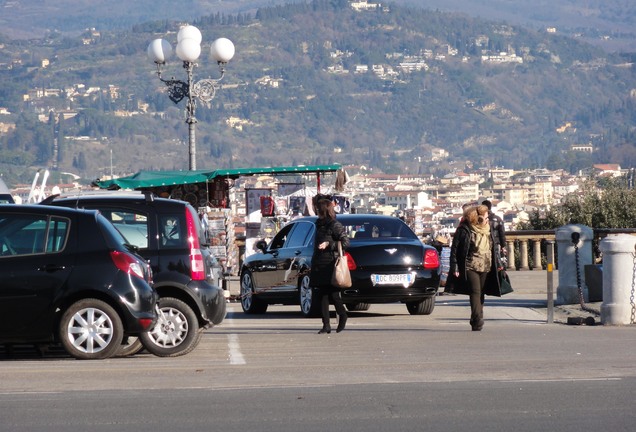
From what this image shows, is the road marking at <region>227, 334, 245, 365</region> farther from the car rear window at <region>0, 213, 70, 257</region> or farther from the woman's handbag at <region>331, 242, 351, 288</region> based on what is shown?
the car rear window at <region>0, 213, 70, 257</region>

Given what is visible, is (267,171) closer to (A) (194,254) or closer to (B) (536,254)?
(B) (536,254)

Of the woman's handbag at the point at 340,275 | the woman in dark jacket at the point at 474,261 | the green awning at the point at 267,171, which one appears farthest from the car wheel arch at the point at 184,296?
the green awning at the point at 267,171

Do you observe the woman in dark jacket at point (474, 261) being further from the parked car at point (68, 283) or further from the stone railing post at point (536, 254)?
the stone railing post at point (536, 254)

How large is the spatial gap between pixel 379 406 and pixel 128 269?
373cm

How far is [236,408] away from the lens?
35.3ft

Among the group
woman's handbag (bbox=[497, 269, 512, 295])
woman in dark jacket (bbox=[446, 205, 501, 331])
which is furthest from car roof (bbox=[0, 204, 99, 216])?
woman's handbag (bbox=[497, 269, 512, 295])

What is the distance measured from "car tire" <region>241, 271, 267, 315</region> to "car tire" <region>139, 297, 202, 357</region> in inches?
278

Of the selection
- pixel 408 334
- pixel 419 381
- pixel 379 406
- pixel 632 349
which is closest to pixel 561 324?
pixel 408 334

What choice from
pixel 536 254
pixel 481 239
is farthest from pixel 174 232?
pixel 536 254

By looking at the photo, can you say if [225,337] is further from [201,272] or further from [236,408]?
[236,408]

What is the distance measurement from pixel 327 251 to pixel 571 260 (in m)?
5.44

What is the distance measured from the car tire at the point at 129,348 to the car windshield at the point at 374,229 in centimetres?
533

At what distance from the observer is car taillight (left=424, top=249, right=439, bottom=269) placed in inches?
768

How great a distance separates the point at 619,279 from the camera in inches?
702
